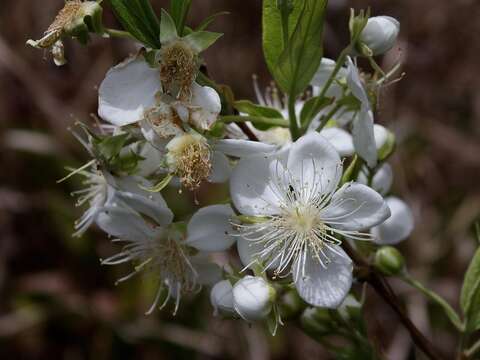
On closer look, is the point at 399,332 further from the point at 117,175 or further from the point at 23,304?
the point at 117,175

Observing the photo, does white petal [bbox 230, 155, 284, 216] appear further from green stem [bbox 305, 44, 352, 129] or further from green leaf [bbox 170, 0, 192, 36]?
green leaf [bbox 170, 0, 192, 36]

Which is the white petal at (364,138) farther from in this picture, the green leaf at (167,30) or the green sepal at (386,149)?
the green leaf at (167,30)

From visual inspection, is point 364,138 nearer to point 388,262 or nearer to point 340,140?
point 340,140

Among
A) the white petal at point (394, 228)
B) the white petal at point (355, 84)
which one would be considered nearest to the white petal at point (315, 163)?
the white petal at point (355, 84)

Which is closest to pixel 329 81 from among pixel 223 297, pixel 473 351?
pixel 223 297

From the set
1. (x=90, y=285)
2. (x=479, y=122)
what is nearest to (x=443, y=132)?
(x=479, y=122)

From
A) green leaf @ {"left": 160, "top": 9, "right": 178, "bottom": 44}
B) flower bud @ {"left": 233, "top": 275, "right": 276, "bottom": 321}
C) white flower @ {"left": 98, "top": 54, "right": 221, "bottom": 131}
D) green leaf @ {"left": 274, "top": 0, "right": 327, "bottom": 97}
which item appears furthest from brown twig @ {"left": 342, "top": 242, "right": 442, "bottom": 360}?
green leaf @ {"left": 160, "top": 9, "right": 178, "bottom": 44}
